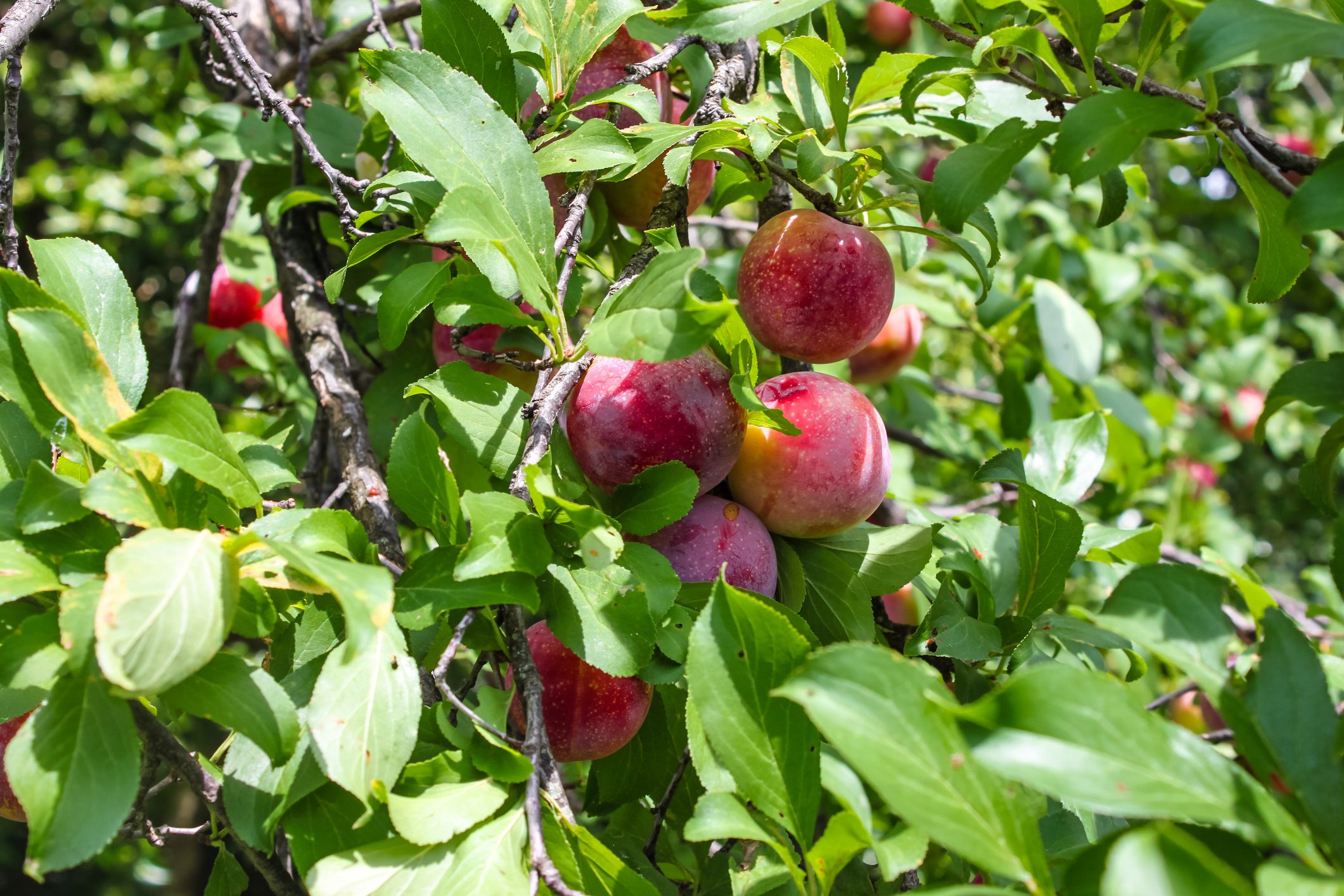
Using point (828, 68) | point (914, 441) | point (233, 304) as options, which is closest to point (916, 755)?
point (828, 68)

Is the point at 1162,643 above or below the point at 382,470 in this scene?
above

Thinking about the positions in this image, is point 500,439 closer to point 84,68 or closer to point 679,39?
point 679,39

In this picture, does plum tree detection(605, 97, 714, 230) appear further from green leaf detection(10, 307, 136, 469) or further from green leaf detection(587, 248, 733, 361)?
green leaf detection(10, 307, 136, 469)

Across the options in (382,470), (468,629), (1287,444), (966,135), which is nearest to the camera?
(468,629)

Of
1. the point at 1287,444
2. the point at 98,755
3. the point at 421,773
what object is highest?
the point at 98,755

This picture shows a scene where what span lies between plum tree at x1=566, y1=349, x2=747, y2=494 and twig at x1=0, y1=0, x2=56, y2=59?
45 centimetres

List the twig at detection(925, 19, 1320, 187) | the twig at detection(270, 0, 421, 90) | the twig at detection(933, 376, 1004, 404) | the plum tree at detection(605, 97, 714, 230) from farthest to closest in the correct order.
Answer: the twig at detection(933, 376, 1004, 404)
the twig at detection(270, 0, 421, 90)
the plum tree at detection(605, 97, 714, 230)
the twig at detection(925, 19, 1320, 187)

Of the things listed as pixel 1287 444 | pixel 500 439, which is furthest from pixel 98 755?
pixel 1287 444

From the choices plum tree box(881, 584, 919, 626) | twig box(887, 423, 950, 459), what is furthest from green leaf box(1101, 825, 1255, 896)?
twig box(887, 423, 950, 459)

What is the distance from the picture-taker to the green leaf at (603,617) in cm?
55

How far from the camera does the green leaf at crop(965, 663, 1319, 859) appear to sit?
0.38 metres

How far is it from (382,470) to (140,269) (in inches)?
67.0

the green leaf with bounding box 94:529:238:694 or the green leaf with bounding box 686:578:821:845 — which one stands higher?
the green leaf with bounding box 94:529:238:694

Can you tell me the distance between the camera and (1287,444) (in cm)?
218
